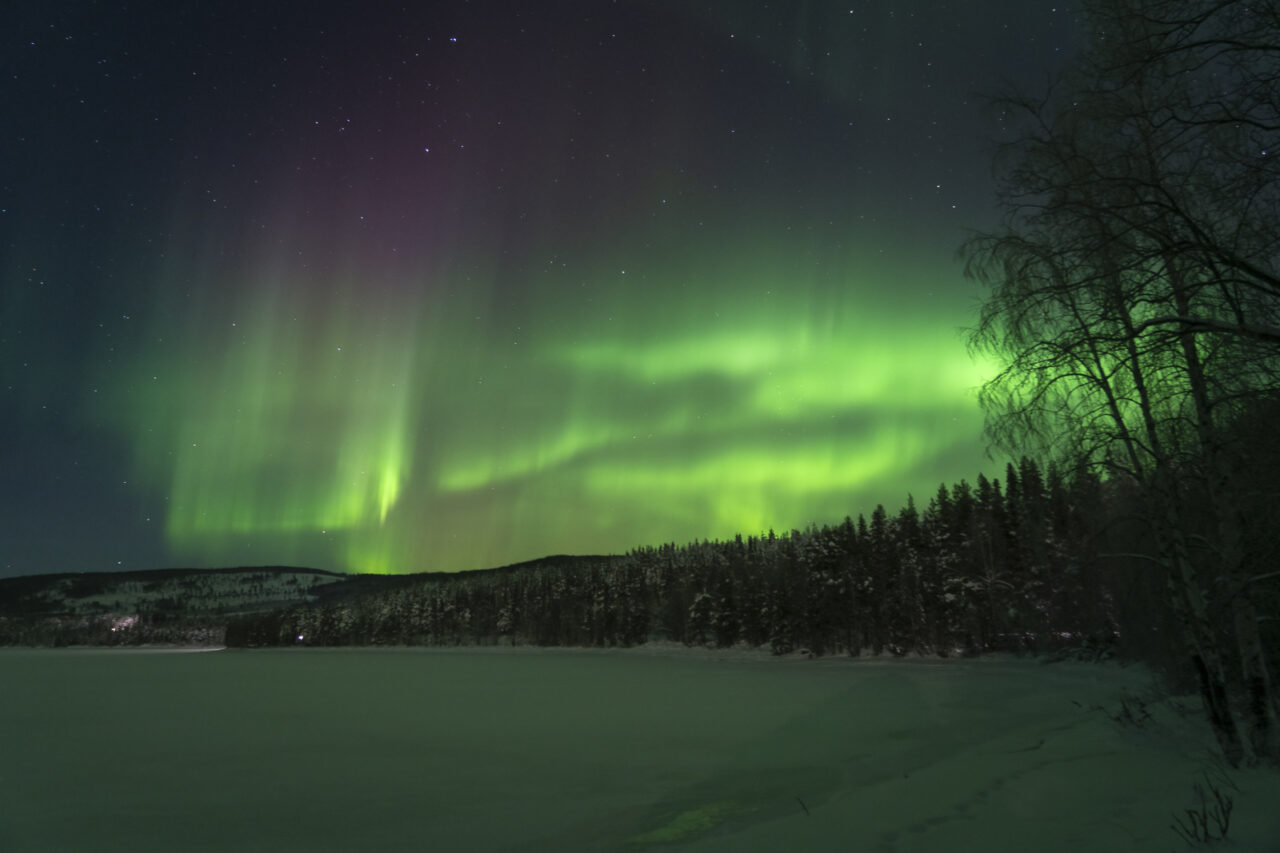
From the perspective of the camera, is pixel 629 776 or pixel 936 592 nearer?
pixel 629 776

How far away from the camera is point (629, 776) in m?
16.0

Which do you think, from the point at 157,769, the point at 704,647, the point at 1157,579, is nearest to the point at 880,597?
the point at 704,647

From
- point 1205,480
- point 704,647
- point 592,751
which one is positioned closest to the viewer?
point 1205,480

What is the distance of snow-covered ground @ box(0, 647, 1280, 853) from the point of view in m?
9.22

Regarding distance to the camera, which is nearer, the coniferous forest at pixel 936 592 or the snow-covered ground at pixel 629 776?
the snow-covered ground at pixel 629 776

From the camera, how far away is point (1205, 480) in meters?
9.59

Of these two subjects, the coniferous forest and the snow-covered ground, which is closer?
the snow-covered ground

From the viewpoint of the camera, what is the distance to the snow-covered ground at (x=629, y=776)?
9.22 m

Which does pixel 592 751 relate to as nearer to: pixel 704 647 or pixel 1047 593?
pixel 1047 593

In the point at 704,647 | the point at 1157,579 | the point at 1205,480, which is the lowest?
the point at 704,647

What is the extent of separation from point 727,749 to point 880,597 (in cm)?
5469

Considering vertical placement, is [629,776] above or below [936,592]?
below

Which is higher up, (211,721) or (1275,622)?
(1275,622)

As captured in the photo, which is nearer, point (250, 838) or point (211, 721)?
point (250, 838)
